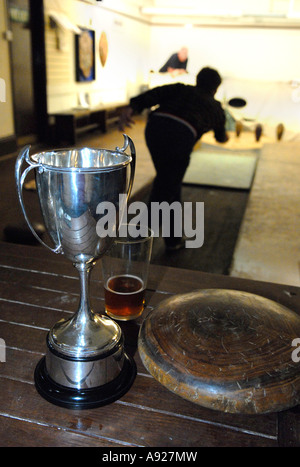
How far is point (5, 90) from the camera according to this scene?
166 inches

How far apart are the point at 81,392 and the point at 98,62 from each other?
10.6 feet

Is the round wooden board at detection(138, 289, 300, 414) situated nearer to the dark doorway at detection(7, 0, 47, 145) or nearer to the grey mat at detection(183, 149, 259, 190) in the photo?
the grey mat at detection(183, 149, 259, 190)

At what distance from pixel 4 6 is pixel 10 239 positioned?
339cm

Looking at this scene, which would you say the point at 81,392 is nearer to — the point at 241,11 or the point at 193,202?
the point at 193,202

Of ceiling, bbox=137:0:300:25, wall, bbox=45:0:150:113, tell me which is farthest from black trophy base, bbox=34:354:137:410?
ceiling, bbox=137:0:300:25

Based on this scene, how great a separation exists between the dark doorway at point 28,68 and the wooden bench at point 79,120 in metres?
0.20

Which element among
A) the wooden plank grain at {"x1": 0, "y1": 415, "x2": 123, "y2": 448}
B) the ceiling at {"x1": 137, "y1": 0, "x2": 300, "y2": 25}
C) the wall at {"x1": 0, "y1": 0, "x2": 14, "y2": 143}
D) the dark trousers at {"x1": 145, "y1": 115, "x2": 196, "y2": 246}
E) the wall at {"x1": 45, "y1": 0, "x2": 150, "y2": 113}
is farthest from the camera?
the ceiling at {"x1": 137, "y1": 0, "x2": 300, "y2": 25}

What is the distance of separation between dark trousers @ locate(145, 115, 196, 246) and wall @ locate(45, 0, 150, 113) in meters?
1.07

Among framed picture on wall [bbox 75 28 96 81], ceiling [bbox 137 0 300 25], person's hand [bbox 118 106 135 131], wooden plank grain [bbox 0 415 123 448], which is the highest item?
ceiling [bbox 137 0 300 25]

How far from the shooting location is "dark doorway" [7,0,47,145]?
430cm

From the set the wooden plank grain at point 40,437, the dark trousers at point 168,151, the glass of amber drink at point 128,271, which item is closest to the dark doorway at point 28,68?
the dark trousers at point 168,151

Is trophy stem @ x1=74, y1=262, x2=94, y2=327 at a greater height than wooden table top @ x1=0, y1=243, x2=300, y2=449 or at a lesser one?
greater

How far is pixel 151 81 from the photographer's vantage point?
456cm
